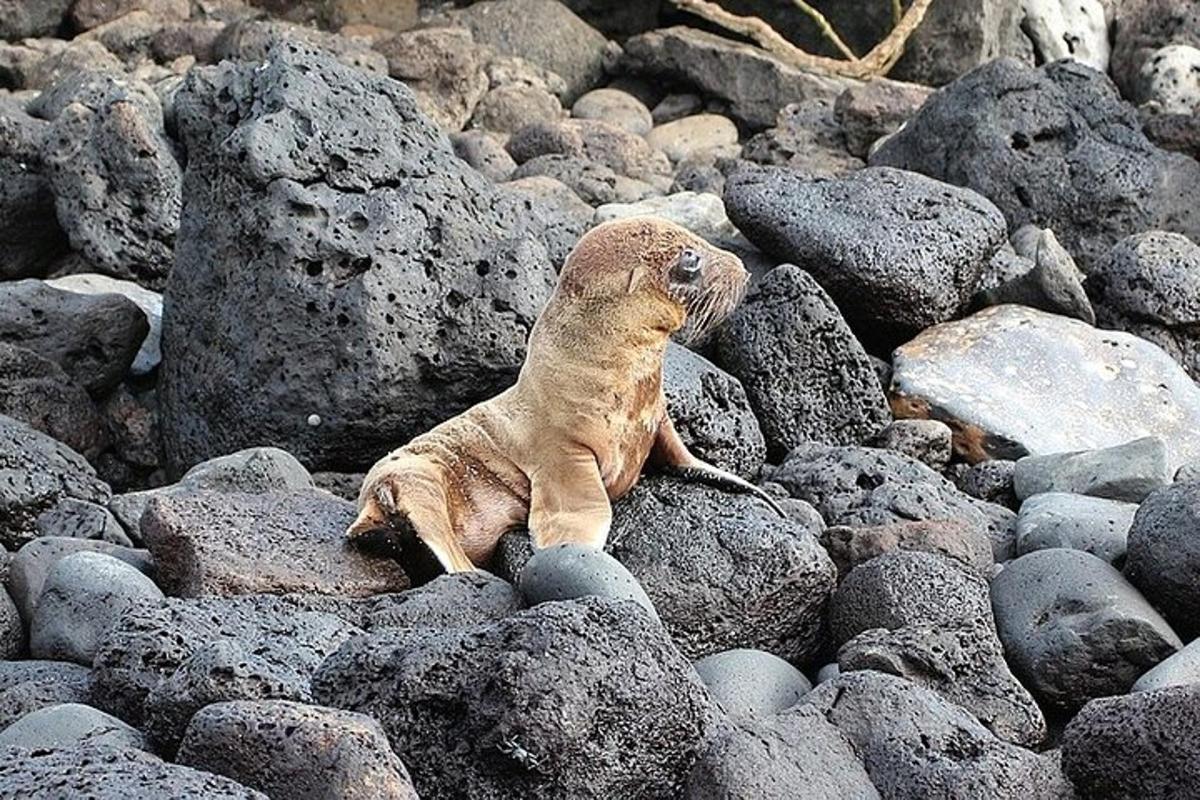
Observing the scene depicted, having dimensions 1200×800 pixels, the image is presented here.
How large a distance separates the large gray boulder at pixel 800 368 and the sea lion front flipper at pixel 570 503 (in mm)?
2285

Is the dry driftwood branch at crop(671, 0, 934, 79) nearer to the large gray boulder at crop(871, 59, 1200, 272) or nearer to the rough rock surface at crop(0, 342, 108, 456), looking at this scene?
the large gray boulder at crop(871, 59, 1200, 272)

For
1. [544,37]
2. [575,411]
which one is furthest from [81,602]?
[544,37]

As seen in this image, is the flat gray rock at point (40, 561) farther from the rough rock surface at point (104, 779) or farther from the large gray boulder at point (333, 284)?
the rough rock surface at point (104, 779)

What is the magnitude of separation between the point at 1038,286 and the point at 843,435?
1.87 metres

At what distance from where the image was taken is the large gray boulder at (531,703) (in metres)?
4.11

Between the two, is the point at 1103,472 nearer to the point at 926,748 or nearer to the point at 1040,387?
the point at 1040,387

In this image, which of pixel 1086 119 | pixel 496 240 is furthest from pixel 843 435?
pixel 1086 119

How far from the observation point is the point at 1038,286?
31.2 ft

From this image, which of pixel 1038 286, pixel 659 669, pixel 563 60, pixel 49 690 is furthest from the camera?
pixel 563 60

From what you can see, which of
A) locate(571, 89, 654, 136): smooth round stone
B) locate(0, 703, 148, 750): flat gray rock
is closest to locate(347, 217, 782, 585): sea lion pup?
locate(0, 703, 148, 750): flat gray rock

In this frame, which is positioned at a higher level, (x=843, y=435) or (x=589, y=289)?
(x=589, y=289)

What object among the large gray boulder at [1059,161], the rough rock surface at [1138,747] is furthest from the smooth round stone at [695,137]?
the rough rock surface at [1138,747]

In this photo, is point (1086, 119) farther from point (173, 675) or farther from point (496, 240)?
point (173, 675)

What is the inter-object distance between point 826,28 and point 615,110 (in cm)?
A: 203
